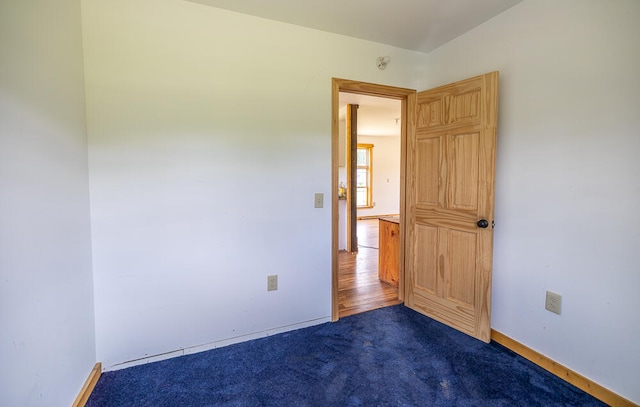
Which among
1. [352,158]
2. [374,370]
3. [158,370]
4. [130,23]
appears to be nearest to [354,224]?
[352,158]

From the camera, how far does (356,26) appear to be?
7.09ft

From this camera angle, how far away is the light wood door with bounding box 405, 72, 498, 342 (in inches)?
80.4

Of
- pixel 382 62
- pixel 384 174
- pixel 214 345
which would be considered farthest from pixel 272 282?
pixel 384 174

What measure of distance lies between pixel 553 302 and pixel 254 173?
2223mm

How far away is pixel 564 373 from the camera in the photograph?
1.71 m

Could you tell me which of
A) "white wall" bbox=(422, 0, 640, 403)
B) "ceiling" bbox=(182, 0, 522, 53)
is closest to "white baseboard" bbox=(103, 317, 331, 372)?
"white wall" bbox=(422, 0, 640, 403)

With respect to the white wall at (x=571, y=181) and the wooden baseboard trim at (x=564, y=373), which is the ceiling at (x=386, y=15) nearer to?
the white wall at (x=571, y=181)

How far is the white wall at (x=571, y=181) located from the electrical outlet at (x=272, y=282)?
5.66 feet

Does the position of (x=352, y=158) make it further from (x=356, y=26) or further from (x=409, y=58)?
(x=356, y=26)

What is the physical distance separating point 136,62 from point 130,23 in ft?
0.78

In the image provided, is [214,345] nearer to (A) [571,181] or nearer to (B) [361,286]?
(B) [361,286]

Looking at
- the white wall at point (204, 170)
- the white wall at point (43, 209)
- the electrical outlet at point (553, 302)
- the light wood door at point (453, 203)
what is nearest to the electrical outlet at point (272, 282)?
the white wall at point (204, 170)

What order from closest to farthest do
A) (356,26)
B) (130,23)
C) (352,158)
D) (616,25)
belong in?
(616,25), (130,23), (356,26), (352,158)

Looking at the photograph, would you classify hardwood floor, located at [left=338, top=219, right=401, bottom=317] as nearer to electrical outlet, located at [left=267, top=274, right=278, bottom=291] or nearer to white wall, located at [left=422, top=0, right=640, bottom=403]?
electrical outlet, located at [left=267, top=274, right=278, bottom=291]
